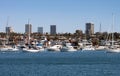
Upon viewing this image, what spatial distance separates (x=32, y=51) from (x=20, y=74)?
12773 centimetres

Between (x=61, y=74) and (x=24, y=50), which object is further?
(x=24, y=50)

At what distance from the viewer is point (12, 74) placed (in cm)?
6788

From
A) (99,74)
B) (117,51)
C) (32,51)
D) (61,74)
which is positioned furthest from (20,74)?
(32,51)

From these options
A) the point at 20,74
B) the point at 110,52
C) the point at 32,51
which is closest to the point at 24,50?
the point at 32,51

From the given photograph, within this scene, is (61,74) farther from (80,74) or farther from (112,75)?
(112,75)

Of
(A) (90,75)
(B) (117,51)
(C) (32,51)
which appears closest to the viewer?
(A) (90,75)

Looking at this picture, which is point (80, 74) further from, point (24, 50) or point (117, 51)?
point (24, 50)

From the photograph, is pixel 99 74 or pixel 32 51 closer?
pixel 99 74

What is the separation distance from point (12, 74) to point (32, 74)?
2608 mm

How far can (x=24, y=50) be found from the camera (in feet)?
651

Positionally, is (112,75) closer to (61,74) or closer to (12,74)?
(61,74)

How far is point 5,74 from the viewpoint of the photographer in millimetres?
67250

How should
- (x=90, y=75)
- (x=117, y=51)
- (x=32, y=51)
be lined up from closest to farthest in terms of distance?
(x=90, y=75) → (x=117, y=51) → (x=32, y=51)

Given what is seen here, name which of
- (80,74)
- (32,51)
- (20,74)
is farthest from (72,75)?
(32,51)
